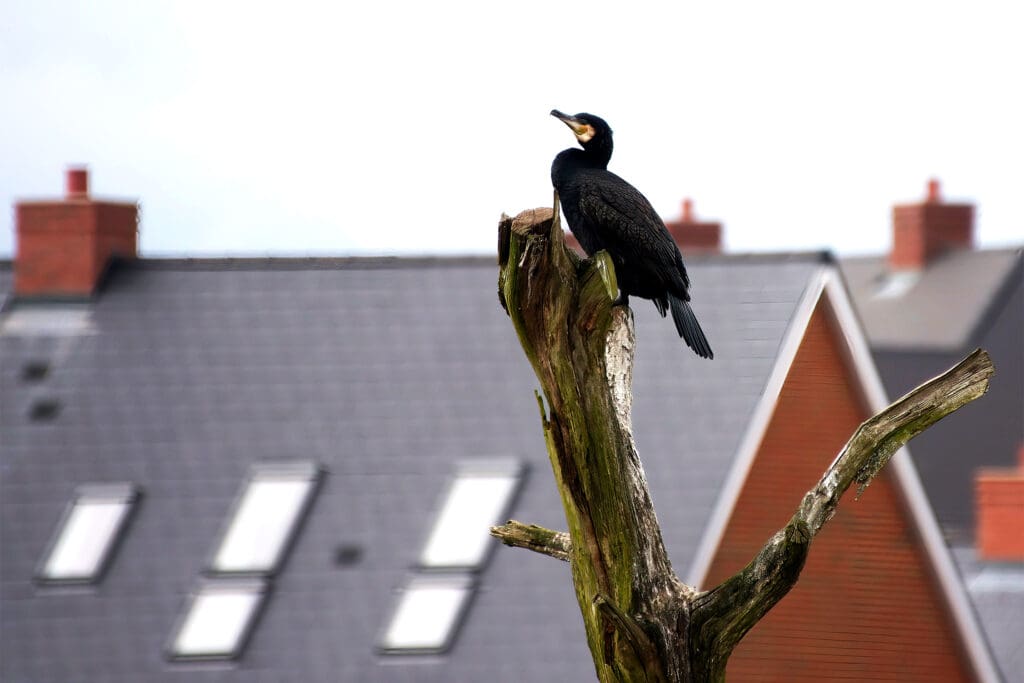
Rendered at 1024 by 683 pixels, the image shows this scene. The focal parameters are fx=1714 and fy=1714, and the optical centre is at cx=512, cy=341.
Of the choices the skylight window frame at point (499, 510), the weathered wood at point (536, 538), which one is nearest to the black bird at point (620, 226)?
the weathered wood at point (536, 538)

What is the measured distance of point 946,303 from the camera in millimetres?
32719

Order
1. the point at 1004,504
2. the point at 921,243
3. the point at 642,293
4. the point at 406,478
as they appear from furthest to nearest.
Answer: the point at 921,243 → the point at 1004,504 → the point at 406,478 → the point at 642,293

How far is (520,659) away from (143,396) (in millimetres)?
5063

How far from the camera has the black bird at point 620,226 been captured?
7918 millimetres

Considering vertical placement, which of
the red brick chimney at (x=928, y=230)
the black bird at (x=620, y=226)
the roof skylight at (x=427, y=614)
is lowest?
the black bird at (x=620, y=226)

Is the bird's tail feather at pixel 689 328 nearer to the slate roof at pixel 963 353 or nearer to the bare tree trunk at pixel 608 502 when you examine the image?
the bare tree trunk at pixel 608 502

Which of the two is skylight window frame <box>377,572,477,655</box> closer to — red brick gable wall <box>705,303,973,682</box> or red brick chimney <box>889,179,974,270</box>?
red brick gable wall <box>705,303,973,682</box>

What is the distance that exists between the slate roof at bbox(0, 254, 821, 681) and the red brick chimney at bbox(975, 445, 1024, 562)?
339cm

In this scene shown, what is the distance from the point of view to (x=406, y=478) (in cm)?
1733

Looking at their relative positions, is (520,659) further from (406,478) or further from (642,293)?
(642,293)

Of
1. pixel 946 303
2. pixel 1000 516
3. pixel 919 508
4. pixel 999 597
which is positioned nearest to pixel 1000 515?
pixel 1000 516

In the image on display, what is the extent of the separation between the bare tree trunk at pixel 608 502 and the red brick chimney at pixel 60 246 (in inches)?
536

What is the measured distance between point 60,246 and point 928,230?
748 inches

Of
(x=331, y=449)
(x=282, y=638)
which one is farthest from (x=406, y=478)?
(x=282, y=638)
